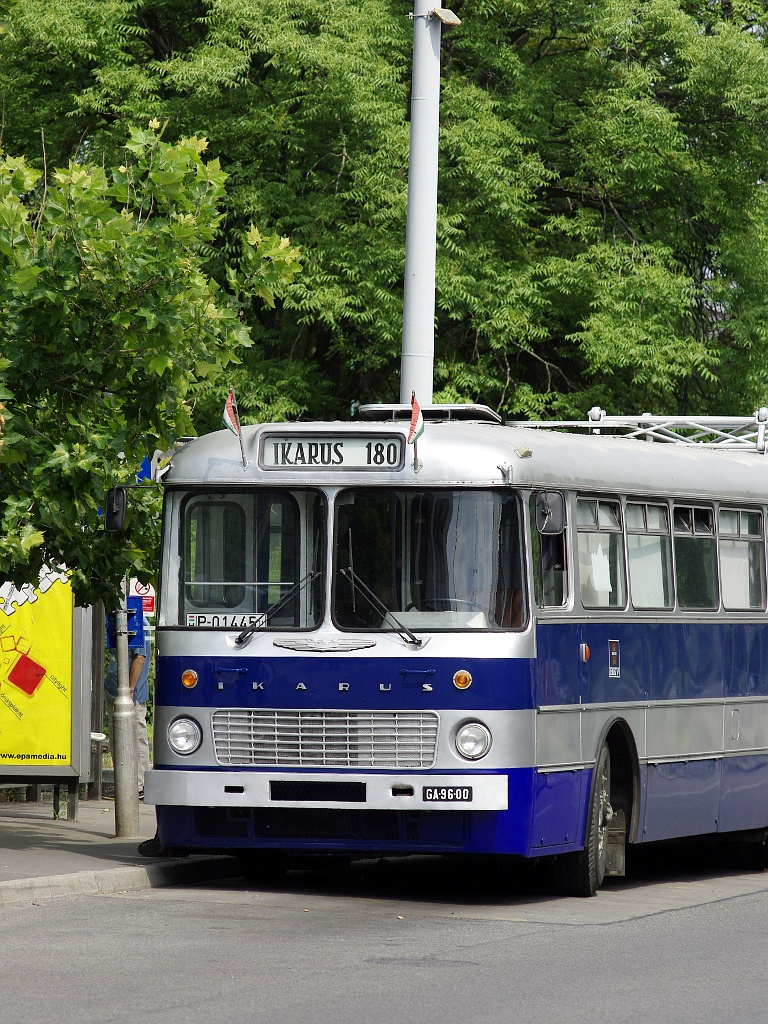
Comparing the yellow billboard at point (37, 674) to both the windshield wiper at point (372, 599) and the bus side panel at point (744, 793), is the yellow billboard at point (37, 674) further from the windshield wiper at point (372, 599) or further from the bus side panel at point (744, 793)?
the bus side panel at point (744, 793)

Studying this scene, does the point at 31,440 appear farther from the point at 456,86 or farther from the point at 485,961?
the point at 456,86

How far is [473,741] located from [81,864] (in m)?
2.95

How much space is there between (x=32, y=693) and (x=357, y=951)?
22.6ft

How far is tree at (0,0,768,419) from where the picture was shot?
912 inches

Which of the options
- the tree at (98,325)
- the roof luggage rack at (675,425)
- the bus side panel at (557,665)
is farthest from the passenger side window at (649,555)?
the tree at (98,325)

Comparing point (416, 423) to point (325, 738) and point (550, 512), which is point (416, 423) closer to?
point (550, 512)

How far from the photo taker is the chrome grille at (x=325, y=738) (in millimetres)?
11352

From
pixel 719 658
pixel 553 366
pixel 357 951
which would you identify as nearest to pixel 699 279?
pixel 553 366

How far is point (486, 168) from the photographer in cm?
2314

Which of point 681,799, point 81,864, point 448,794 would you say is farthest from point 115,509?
point 681,799

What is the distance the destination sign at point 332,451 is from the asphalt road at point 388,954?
263 cm

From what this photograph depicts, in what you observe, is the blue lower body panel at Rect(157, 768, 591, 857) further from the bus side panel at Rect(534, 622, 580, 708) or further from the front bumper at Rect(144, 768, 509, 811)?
the bus side panel at Rect(534, 622, 580, 708)

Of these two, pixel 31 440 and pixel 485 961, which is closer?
pixel 485 961

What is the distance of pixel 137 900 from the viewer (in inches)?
455
